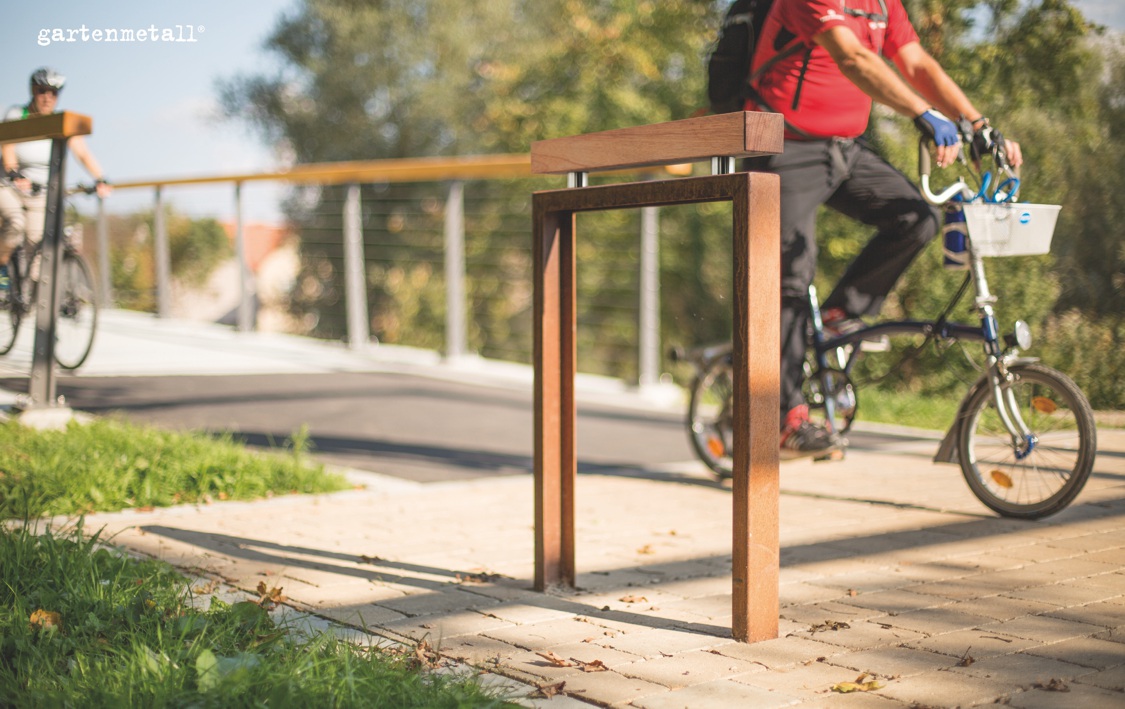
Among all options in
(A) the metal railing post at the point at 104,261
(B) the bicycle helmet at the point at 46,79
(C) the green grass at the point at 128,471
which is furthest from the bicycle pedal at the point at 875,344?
(A) the metal railing post at the point at 104,261

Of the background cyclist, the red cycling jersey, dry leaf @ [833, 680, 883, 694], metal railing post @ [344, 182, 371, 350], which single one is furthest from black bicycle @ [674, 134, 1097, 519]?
metal railing post @ [344, 182, 371, 350]

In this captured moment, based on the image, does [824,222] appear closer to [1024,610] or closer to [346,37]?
[1024,610]

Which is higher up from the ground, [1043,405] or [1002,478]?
[1043,405]

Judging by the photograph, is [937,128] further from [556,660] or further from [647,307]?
[647,307]

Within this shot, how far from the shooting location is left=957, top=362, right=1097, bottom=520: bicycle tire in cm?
339

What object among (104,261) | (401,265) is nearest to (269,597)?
(104,261)

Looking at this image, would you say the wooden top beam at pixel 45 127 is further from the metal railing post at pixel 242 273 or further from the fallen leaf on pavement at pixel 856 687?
the metal railing post at pixel 242 273

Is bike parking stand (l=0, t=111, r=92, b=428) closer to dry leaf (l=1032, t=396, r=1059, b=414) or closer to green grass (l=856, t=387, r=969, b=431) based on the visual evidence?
dry leaf (l=1032, t=396, r=1059, b=414)

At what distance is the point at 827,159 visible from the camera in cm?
368

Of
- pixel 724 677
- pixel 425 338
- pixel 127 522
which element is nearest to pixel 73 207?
pixel 127 522

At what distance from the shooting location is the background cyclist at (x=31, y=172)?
496 cm

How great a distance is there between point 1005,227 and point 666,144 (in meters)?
1.55

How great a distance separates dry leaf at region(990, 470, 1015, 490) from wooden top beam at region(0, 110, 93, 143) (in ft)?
12.1

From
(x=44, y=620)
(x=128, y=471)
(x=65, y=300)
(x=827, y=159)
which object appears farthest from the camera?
(x=65, y=300)
